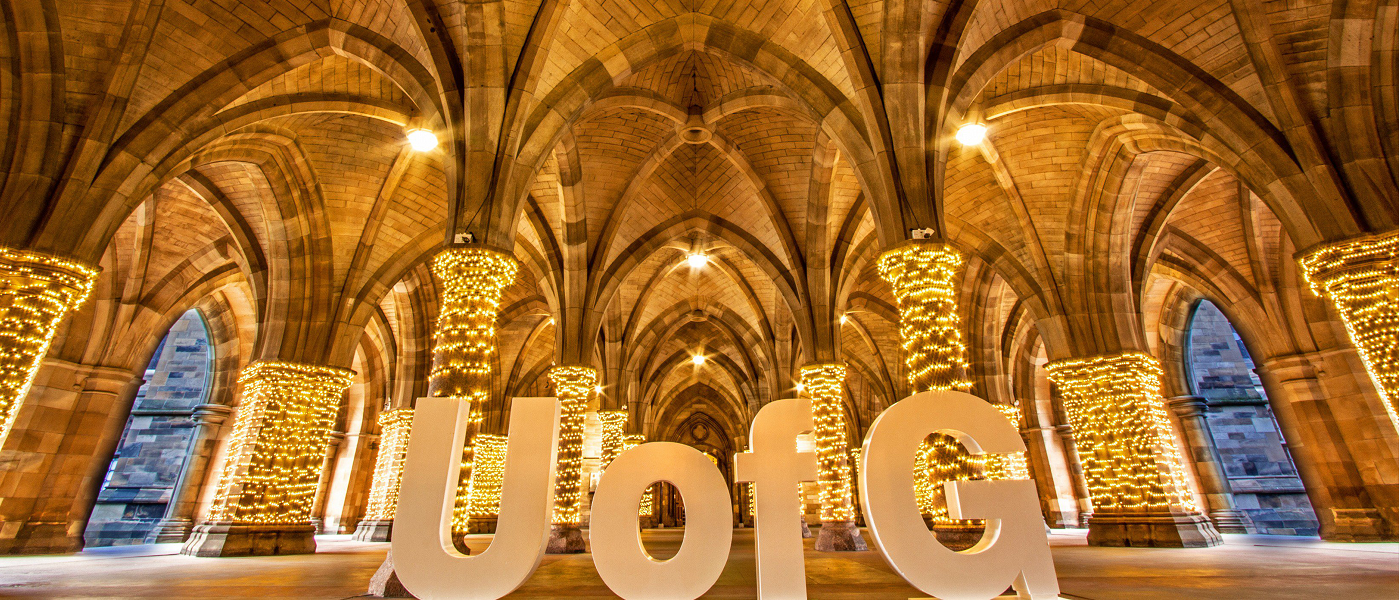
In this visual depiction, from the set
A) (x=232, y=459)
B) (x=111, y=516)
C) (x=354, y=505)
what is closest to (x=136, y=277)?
(x=232, y=459)

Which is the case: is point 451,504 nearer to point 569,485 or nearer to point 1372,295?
point 569,485

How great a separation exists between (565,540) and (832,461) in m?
5.32

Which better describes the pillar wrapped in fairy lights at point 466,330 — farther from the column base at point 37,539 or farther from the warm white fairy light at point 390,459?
the column base at point 37,539

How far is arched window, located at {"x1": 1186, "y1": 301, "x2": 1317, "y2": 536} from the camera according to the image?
19266 millimetres

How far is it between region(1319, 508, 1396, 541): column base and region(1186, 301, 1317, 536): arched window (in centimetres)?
539

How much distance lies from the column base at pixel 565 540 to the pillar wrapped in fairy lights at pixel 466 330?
5056 millimetres

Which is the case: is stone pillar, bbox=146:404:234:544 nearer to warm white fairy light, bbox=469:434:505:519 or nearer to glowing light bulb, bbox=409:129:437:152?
warm white fairy light, bbox=469:434:505:519

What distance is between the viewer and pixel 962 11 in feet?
29.4

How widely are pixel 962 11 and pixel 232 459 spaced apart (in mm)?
14384

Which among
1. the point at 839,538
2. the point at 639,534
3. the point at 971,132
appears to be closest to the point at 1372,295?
the point at 971,132

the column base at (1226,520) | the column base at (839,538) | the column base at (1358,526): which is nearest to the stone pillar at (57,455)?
the column base at (839,538)

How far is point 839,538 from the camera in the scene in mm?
12227

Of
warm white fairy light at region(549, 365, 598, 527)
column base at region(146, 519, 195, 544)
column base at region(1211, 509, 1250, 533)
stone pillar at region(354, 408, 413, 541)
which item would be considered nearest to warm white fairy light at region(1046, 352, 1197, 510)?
column base at region(1211, 509, 1250, 533)

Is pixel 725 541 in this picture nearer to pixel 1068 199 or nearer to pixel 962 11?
pixel 962 11
